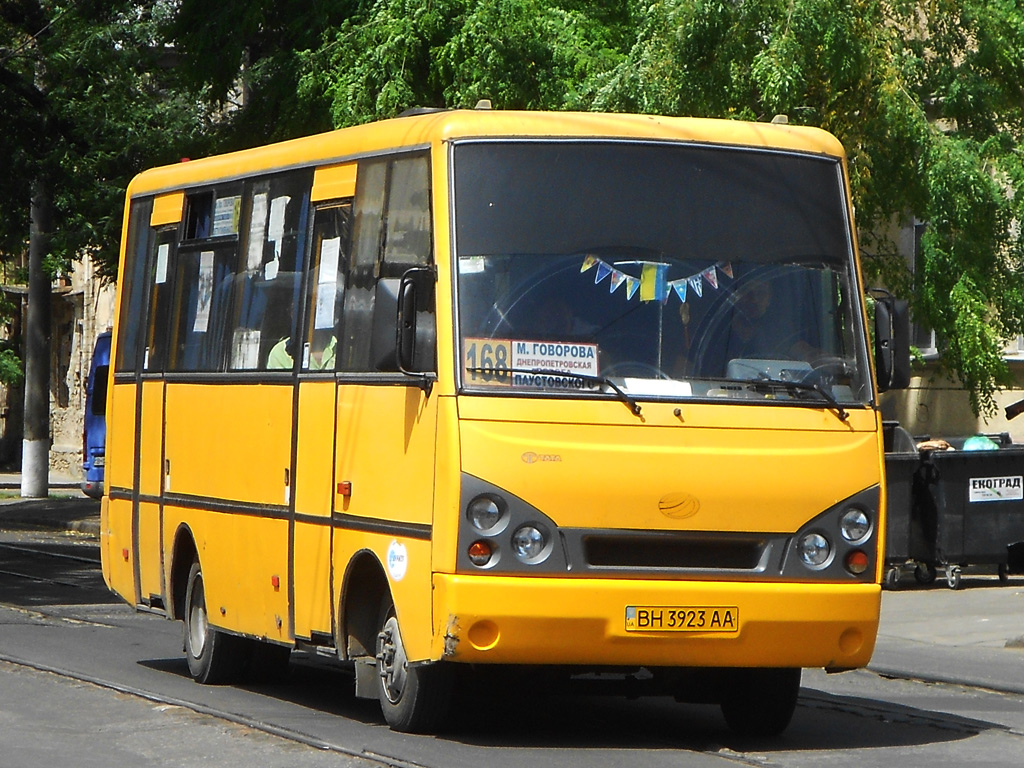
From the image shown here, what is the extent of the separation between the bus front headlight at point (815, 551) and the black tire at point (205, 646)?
3924 mm

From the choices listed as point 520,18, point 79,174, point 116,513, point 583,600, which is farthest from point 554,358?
point 79,174

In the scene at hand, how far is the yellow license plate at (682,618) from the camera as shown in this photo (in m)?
8.26

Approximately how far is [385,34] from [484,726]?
504 inches

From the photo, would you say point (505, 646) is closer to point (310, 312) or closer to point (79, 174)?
point (310, 312)

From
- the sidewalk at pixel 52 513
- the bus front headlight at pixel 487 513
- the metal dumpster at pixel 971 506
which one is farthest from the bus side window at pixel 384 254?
the sidewalk at pixel 52 513

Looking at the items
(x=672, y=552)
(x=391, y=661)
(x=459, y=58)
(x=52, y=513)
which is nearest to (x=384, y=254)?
(x=391, y=661)

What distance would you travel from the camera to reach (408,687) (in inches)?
344

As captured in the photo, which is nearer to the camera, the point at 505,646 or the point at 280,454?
the point at 505,646

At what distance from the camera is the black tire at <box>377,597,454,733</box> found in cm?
869

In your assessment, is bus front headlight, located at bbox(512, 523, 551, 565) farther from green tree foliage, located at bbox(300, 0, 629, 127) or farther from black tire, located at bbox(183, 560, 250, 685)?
green tree foliage, located at bbox(300, 0, 629, 127)

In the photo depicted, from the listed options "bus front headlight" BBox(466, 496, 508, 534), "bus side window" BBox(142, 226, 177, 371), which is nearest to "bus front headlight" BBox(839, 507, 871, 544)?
"bus front headlight" BBox(466, 496, 508, 534)

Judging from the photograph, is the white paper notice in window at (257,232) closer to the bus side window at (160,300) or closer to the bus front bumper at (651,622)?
the bus side window at (160,300)

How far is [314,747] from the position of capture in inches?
336

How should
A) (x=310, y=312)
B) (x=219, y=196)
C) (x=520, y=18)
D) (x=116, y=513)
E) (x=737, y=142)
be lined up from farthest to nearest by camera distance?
1. (x=520, y=18)
2. (x=116, y=513)
3. (x=219, y=196)
4. (x=310, y=312)
5. (x=737, y=142)
